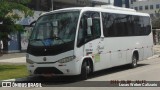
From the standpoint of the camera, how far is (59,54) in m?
15.3

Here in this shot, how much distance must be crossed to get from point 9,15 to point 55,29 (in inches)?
258

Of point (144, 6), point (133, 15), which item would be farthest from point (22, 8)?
point (144, 6)

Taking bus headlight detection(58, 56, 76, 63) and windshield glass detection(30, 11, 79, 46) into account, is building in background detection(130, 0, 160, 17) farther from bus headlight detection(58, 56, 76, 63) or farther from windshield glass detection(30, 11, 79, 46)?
bus headlight detection(58, 56, 76, 63)

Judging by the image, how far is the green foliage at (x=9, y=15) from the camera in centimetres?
2070

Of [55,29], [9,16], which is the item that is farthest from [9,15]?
[55,29]

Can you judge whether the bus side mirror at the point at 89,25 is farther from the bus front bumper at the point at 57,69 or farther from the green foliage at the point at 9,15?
the green foliage at the point at 9,15

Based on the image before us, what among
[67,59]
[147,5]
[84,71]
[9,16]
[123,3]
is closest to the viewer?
[67,59]

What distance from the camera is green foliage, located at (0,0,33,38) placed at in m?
20.7

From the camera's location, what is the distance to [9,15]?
71.5ft

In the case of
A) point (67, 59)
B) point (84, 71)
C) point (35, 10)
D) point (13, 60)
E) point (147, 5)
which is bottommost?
point (13, 60)

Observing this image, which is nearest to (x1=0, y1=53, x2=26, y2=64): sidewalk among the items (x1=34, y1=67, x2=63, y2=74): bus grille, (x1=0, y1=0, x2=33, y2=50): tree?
(x1=0, y1=0, x2=33, y2=50): tree

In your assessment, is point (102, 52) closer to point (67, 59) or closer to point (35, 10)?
point (67, 59)

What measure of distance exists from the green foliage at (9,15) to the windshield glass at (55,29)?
463 cm

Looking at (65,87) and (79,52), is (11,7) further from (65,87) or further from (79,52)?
(65,87)
